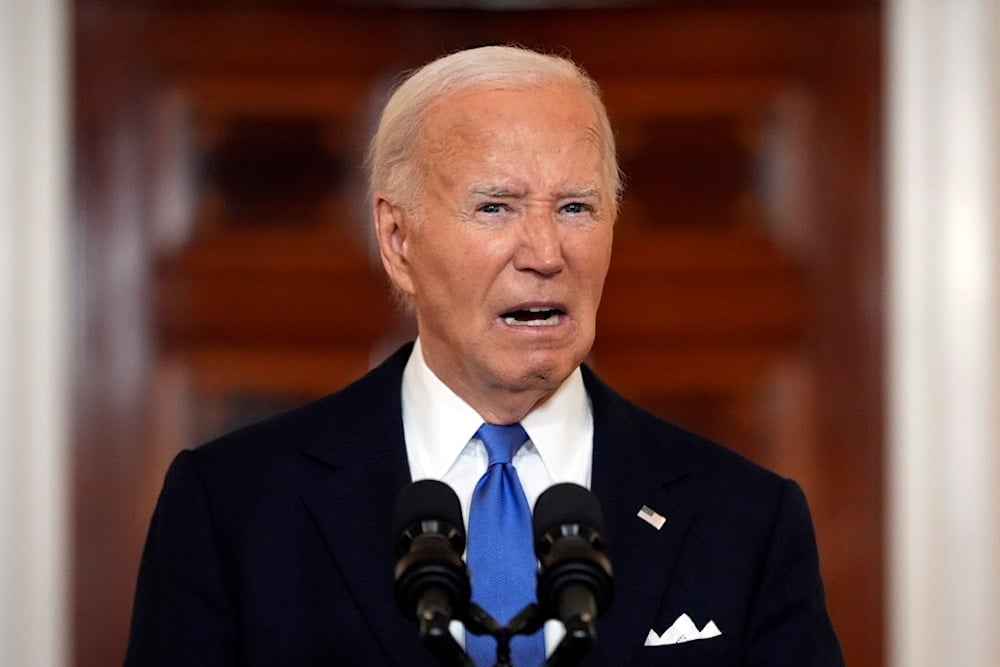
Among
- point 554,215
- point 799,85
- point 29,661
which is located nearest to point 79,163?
point 29,661

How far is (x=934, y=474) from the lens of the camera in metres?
3.29

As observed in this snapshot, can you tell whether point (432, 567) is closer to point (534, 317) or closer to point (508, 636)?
point (508, 636)

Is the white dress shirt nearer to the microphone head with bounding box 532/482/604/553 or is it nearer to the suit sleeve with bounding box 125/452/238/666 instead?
the suit sleeve with bounding box 125/452/238/666

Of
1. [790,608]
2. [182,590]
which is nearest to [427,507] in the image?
[182,590]

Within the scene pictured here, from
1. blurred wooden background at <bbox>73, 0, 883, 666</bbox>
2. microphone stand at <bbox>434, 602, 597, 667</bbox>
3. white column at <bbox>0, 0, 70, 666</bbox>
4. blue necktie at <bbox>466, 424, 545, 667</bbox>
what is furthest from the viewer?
blurred wooden background at <bbox>73, 0, 883, 666</bbox>

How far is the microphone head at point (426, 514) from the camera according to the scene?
1405 mm

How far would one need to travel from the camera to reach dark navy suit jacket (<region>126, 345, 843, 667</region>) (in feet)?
6.00

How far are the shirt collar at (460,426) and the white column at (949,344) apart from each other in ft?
4.88

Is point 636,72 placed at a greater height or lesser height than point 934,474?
greater

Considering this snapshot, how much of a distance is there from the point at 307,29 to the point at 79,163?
21.4 inches

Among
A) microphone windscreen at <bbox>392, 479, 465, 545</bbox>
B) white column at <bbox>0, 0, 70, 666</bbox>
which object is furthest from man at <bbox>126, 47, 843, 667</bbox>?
white column at <bbox>0, 0, 70, 666</bbox>

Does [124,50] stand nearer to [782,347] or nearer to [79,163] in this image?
[79,163]

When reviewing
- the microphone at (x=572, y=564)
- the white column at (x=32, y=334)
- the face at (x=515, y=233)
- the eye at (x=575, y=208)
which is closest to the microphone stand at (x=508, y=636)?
the microphone at (x=572, y=564)

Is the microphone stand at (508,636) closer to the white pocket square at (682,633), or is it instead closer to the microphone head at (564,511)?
the microphone head at (564,511)
